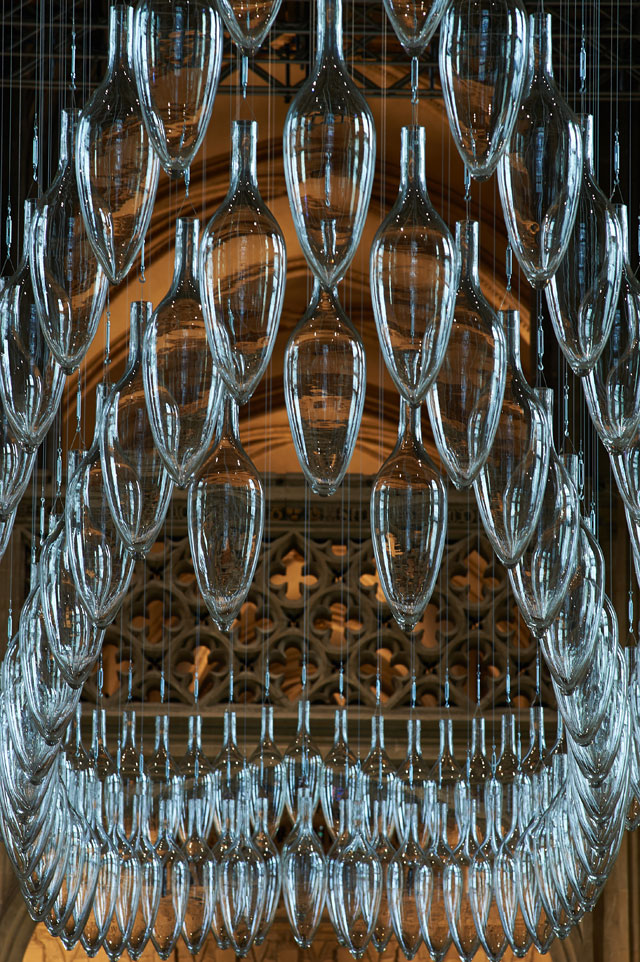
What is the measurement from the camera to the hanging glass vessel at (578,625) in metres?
5.15

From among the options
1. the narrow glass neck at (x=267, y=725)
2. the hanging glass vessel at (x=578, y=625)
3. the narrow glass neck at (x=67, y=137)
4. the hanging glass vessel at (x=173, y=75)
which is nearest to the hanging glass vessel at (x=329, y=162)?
the hanging glass vessel at (x=173, y=75)

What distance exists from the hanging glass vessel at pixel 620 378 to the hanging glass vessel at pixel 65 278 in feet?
4.23

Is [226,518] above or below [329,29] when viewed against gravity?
below

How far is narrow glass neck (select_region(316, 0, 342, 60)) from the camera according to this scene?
12.2 feet

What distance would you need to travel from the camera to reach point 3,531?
16.4 feet

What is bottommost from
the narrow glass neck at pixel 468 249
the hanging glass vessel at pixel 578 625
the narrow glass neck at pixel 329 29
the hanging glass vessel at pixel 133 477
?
the hanging glass vessel at pixel 578 625

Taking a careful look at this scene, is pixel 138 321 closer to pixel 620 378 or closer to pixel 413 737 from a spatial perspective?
pixel 620 378

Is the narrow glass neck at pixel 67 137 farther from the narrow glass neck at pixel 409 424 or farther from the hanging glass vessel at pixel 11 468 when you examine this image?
the narrow glass neck at pixel 409 424

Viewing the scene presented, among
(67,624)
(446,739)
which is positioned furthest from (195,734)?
(67,624)

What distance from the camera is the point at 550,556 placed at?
15.3 ft

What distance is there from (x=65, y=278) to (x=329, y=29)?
2.85ft

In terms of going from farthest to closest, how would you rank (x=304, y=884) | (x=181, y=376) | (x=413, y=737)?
(x=413, y=737) < (x=304, y=884) < (x=181, y=376)

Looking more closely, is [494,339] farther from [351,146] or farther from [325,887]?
[325,887]

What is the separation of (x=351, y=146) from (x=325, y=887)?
439cm
